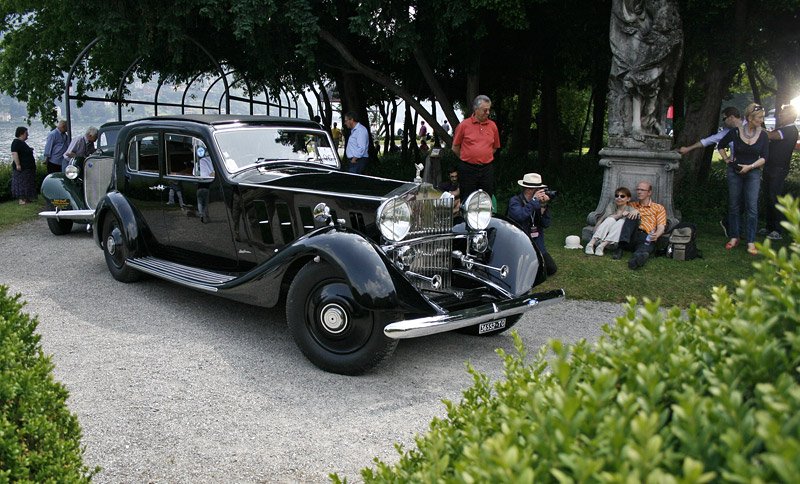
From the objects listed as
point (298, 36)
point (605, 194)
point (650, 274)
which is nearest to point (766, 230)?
point (605, 194)

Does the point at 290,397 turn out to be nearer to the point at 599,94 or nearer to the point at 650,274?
the point at 650,274

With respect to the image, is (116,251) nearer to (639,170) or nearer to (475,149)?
(475,149)

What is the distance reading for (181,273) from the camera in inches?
266

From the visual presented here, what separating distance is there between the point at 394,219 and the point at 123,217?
374 centimetres

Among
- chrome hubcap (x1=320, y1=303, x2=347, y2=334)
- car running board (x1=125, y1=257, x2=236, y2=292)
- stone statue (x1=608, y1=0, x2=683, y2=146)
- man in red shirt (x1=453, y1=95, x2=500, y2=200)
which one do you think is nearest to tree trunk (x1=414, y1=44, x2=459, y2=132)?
stone statue (x1=608, y1=0, x2=683, y2=146)

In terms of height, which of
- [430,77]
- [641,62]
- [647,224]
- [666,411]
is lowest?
[647,224]

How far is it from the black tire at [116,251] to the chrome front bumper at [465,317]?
424 cm

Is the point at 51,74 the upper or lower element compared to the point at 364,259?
upper

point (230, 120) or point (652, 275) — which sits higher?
point (230, 120)

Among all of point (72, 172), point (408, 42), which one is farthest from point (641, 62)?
point (72, 172)

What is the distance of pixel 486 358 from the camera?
5.70 meters

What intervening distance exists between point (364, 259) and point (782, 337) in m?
3.52

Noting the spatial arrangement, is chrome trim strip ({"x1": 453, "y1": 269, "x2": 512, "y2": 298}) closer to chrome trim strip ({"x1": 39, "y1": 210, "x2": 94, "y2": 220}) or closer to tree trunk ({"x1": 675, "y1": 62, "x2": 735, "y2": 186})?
chrome trim strip ({"x1": 39, "y1": 210, "x2": 94, "y2": 220})

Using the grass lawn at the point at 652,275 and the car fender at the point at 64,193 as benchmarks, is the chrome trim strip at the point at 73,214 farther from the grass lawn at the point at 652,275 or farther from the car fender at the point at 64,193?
the grass lawn at the point at 652,275
